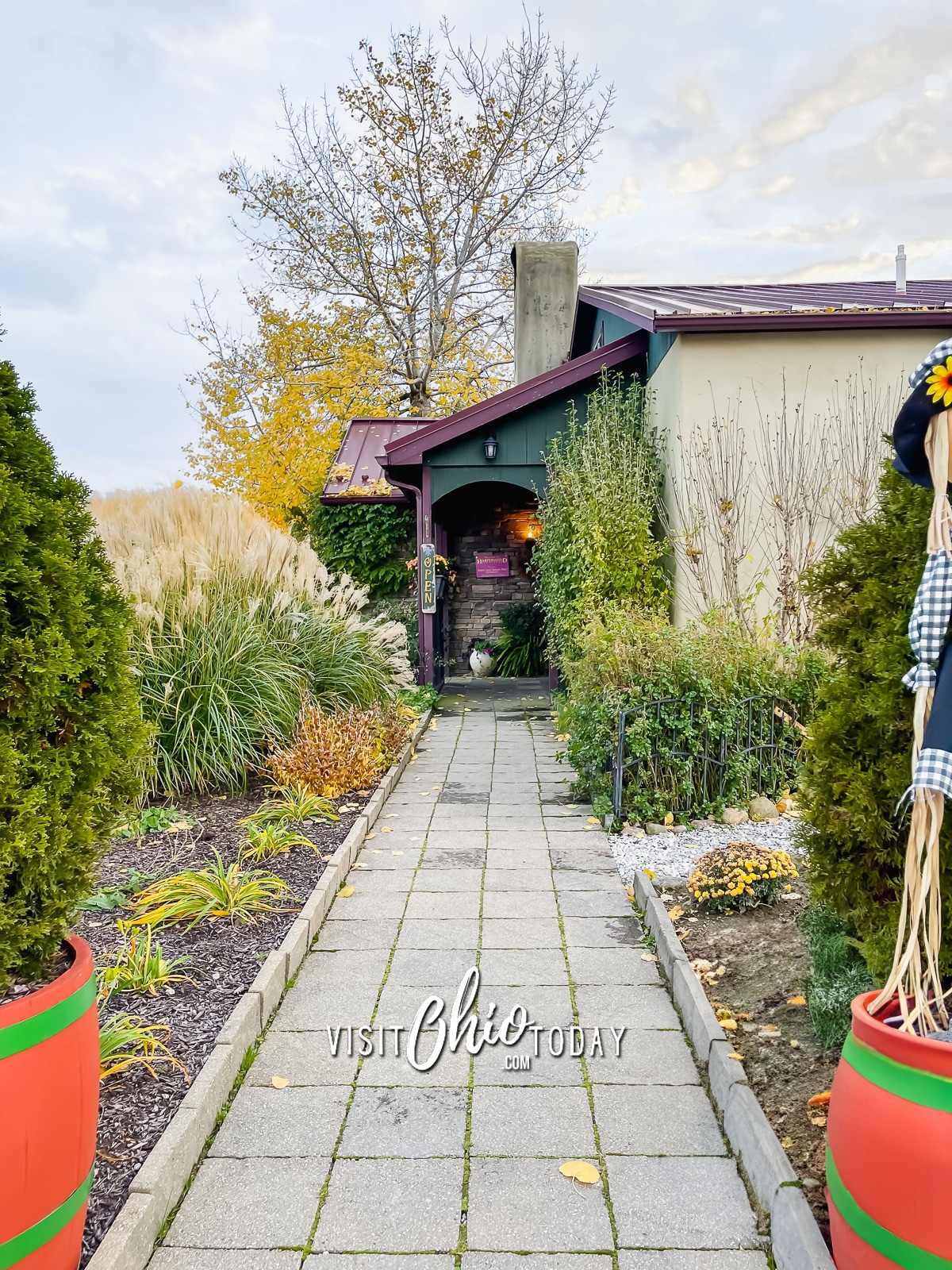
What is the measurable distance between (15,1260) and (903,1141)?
1656mm

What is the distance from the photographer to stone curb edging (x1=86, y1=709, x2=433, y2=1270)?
6.34ft

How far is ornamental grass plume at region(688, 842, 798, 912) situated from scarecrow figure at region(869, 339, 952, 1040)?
6.77ft

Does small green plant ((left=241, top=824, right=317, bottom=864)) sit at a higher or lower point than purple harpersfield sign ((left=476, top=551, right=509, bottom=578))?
lower

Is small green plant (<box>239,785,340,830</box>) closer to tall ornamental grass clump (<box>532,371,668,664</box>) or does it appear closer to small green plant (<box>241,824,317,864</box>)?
small green plant (<box>241,824,317,864</box>)

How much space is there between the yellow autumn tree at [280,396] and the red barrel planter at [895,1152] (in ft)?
50.9

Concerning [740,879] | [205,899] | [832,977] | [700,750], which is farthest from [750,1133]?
[700,750]

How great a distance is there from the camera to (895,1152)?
4.91ft

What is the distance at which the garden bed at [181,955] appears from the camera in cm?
228

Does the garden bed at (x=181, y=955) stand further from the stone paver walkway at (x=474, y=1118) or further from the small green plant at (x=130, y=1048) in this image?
the stone paver walkway at (x=474, y=1118)

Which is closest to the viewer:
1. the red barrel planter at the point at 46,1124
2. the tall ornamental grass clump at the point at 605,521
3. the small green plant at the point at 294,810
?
the red barrel planter at the point at 46,1124

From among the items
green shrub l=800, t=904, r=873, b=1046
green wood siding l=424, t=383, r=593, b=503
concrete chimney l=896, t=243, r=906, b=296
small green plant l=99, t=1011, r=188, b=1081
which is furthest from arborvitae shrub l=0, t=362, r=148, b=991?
concrete chimney l=896, t=243, r=906, b=296

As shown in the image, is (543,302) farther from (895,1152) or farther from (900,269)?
(895,1152)

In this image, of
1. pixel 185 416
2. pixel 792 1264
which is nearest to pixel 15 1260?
pixel 792 1264

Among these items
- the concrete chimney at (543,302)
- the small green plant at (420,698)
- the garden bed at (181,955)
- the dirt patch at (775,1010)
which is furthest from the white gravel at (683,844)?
the concrete chimney at (543,302)
